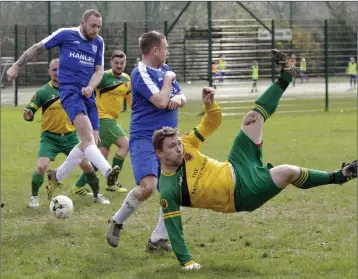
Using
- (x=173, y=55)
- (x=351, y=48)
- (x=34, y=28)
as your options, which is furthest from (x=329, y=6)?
(x=34, y=28)

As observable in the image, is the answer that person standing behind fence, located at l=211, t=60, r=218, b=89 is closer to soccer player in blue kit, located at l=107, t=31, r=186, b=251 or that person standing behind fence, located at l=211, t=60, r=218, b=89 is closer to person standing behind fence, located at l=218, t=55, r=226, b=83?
person standing behind fence, located at l=218, t=55, r=226, b=83

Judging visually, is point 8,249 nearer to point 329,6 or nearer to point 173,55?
point 173,55

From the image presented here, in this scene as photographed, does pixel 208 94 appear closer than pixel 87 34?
Yes

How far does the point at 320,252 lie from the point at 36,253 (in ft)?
9.07

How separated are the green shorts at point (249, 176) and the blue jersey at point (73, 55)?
10.4 ft

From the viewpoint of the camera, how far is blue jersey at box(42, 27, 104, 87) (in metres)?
9.88

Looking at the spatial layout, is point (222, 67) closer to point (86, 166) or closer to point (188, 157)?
point (86, 166)

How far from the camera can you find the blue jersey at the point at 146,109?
26.0ft

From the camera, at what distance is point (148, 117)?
26.4 ft

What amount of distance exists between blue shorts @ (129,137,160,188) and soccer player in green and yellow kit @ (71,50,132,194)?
441cm

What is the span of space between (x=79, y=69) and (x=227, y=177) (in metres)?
3.39

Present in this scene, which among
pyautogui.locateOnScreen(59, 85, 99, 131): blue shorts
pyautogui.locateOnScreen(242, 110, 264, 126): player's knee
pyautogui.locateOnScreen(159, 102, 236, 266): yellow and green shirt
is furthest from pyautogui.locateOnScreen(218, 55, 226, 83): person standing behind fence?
pyautogui.locateOnScreen(159, 102, 236, 266): yellow and green shirt

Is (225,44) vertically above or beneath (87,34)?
above

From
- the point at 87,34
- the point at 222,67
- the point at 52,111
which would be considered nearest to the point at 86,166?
the point at 52,111
